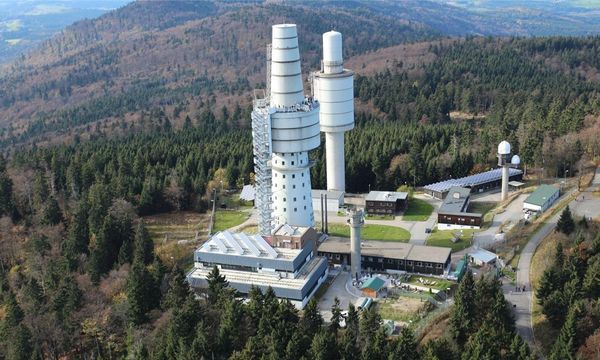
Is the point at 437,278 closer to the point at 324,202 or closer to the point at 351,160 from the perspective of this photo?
the point at 324,202

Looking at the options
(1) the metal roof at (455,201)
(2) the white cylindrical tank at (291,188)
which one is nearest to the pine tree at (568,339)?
(1) the metal roof at (455,201)

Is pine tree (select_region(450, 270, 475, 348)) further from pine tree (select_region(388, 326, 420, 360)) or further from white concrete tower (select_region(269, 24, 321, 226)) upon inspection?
white concrete tower (select_region(269, 24, 321, 226))

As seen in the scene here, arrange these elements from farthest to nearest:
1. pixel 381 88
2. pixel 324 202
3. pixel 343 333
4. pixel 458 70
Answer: pixel 458 70 → pixel 381 88 → pixel 324 202 → pixel 343 333

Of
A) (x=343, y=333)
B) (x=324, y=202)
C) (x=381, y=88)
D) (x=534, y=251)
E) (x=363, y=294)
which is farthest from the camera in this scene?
(x=381, y=88)

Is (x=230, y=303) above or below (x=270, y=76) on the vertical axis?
below

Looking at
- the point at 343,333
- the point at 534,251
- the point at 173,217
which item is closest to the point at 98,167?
the point at 173,217

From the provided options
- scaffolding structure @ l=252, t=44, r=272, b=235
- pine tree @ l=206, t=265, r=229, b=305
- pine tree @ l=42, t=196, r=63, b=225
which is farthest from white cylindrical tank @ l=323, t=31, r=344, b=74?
pine tree @ l=42, t=196, r=63, b=225

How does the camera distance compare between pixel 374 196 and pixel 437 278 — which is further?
pixel 374 196

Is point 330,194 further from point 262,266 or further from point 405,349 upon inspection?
point 405,349
